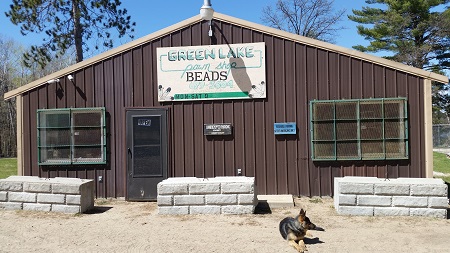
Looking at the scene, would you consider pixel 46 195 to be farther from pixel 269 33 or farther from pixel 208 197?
pixel 269 33

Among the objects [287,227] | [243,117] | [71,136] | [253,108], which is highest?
[253,108]

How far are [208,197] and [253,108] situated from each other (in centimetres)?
264

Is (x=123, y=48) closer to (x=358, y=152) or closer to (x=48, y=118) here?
(x=48, y=118)

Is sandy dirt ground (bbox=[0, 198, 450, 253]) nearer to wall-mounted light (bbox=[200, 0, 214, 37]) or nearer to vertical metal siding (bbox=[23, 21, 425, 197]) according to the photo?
vertical metal siding (bbox=[23, 21, 425, 197])

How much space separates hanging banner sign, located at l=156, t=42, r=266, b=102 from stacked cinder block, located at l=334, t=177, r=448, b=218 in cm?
306

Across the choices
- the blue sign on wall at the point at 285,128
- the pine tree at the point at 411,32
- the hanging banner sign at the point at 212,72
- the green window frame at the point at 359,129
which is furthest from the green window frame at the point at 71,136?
the pine tree at the point at 411,32

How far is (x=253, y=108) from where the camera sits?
9156 mm

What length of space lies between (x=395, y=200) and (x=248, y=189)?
106 inches

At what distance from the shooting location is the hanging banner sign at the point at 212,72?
909 cm

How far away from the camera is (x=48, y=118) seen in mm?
9555

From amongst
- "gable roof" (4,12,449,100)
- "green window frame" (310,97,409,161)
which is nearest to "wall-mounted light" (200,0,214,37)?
"gable roof" (4,12,449,100)

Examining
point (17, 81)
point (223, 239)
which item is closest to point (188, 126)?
point (223, 239)

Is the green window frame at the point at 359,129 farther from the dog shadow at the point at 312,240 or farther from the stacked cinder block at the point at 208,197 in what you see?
the dog shadow at the point at 312,240

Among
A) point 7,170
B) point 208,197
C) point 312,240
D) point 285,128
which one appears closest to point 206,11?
point 285,128
